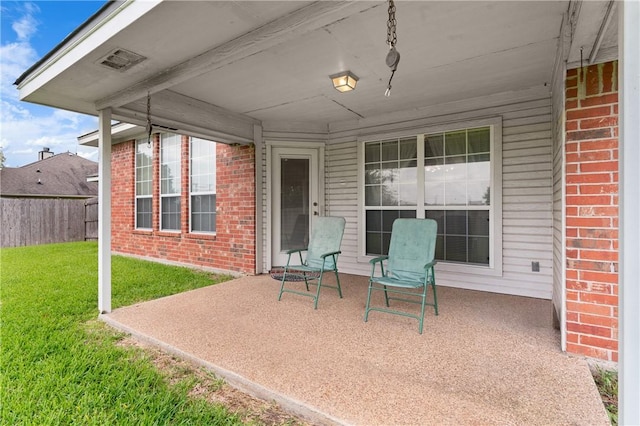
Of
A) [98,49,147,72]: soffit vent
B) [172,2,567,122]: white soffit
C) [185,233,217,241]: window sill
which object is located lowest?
[185,233,217,241]: window sill

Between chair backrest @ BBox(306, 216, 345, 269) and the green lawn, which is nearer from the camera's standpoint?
the green lawn

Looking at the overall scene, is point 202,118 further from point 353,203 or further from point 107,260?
point 353,203

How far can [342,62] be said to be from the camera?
3.11 meters

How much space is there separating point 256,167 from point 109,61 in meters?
2.72

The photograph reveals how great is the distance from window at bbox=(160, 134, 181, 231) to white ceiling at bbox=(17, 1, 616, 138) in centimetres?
288

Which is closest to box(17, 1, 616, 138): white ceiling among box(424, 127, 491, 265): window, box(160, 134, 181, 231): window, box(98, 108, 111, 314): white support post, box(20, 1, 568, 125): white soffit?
box(20, 1, 568, 125): white soffit

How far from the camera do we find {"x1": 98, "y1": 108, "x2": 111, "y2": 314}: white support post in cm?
343

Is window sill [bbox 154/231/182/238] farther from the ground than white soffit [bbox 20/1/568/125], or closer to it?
closer to it

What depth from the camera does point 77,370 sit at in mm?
2271

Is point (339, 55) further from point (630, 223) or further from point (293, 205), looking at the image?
point (293, 205)

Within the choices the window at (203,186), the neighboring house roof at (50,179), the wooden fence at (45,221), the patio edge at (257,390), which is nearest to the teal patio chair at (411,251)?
the patio edge at (257,390)

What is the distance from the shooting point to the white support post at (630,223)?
3.14 ft

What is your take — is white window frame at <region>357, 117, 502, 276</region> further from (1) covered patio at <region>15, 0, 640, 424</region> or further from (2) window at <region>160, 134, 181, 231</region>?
(2) window at <region>160, 134, 181, 231</region>

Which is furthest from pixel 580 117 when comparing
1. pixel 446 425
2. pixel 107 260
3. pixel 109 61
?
pixel 107 260
